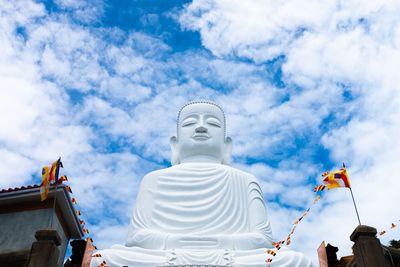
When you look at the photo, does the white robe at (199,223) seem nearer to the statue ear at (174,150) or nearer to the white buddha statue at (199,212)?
the white buddha statue at (199,212)

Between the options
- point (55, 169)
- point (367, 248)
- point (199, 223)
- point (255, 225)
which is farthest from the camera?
point (255, 225)

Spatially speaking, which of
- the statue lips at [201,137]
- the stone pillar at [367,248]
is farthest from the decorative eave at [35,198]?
the stone pillar at [367,248]

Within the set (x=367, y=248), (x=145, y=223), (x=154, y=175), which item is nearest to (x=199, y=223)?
(x=145, y=223)

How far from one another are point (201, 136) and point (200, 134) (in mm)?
54

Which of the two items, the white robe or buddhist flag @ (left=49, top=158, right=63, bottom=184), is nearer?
the white robe

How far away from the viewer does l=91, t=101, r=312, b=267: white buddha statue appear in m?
7.41

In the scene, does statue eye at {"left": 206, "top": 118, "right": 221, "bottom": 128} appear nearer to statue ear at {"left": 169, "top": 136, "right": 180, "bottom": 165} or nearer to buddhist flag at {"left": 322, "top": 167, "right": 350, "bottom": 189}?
statue ear at {"left": 169, "top": 136, "right": 180, "bottom": 165}

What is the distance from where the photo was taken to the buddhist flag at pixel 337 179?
24.7 ft

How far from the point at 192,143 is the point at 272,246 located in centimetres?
322

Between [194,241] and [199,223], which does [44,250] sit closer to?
[194,241]

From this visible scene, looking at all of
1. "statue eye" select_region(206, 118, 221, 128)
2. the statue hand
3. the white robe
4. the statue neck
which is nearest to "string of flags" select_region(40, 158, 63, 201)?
the white robe

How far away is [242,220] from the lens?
9.30 metres

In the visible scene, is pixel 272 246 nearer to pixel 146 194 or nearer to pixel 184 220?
pixel 184 220

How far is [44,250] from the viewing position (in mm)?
6270
